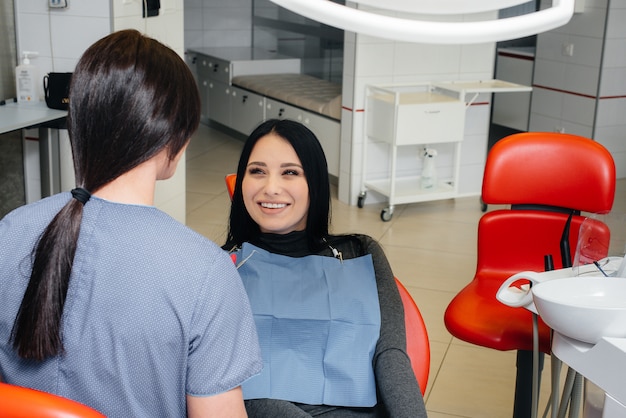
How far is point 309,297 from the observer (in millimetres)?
1989

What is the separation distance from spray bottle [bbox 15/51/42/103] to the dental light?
11.9ft

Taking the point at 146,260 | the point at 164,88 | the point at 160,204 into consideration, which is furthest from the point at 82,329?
the point at 160,204

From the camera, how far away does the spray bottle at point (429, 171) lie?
226 inches

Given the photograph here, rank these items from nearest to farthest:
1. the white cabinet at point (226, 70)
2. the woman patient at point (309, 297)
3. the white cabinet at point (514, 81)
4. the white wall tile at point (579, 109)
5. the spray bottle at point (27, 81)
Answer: the woman patient at point (309, 297), the spray bottle at point (27, 81), the white wall tile at point (579, 109), the white cabinet at point (514, 81), the white cabinet at point (226, 70)

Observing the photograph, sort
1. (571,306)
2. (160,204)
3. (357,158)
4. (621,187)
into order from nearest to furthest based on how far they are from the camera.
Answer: (571,306)
(160,204)
(357,158)
(621,187)

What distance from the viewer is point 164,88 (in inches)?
49.0

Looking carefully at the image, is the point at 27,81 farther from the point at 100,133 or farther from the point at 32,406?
the point at 32,406

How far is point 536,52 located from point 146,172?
6738 mm

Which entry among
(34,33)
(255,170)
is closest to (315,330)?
(255,170)

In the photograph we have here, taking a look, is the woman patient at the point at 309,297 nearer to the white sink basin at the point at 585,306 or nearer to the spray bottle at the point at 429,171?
the white sink basin at the point at 585,306

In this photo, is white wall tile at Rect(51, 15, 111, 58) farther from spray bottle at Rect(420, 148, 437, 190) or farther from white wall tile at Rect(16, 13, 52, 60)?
spray bottle at Rect(420, 148, 437, 190)

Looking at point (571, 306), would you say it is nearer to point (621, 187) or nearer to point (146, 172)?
point (146, 172)

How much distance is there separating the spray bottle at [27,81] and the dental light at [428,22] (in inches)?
142

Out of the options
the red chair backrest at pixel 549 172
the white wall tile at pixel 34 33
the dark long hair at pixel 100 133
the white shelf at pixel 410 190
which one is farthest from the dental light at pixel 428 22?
the white shelf at pixel 410 190
